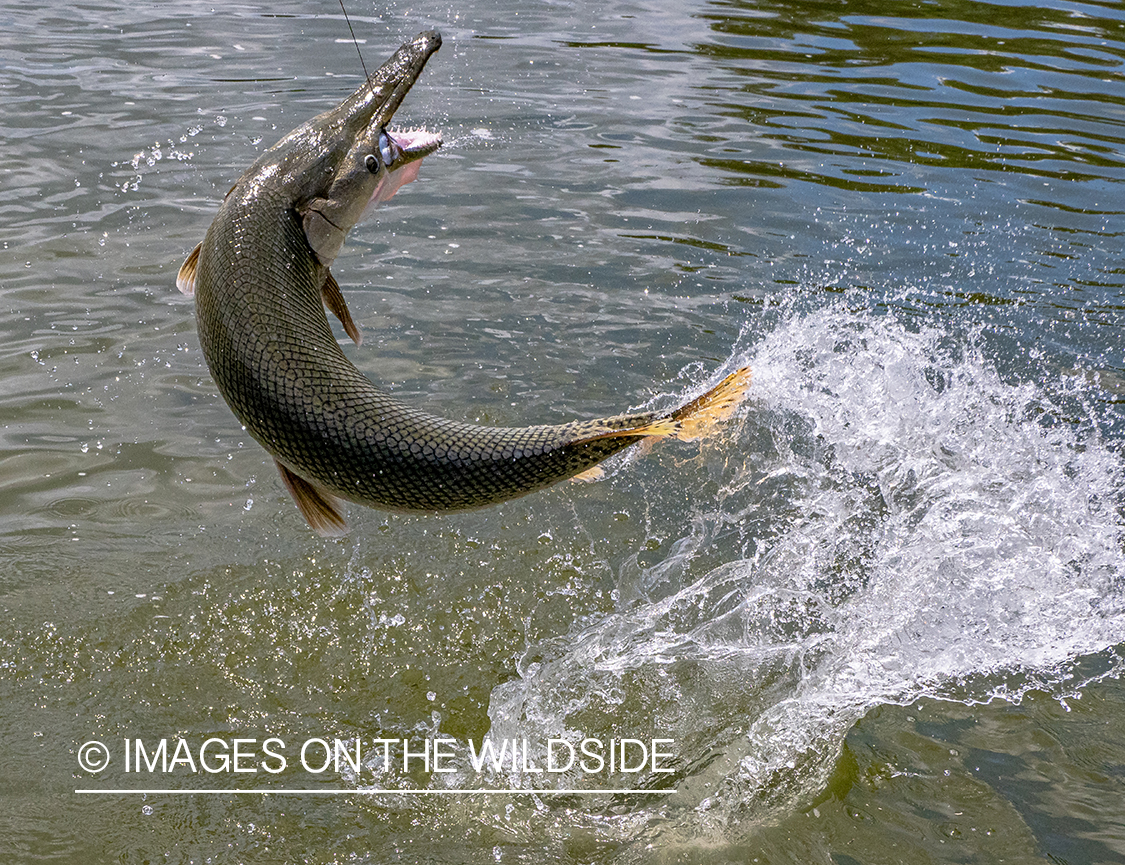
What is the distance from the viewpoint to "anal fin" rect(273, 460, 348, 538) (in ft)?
10.9

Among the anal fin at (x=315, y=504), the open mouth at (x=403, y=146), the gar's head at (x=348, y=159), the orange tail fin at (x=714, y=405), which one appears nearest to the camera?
the orange tail fin at (x=714, y=405)

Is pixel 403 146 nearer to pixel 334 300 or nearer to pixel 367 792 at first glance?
pixel 334 300

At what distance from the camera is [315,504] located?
132 inches

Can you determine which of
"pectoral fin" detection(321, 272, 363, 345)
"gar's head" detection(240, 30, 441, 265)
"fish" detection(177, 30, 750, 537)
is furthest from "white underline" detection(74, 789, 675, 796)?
"gar's head" detection(240, 30, 441, 265)

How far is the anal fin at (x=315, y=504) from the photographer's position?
333 cm

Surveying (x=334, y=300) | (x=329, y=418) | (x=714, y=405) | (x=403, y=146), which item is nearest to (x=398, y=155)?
(x=403, y=146)

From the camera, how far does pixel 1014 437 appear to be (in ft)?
16.7

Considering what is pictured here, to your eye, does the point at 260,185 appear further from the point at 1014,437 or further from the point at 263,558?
the point at 1014,437

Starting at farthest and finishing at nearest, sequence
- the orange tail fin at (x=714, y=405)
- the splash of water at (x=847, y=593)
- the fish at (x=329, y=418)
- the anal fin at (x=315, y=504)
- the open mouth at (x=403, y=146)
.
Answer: the splash of water at (x=847, y=593) < the open mouth at (x=403, y=146) < the anal fin at (x=315, y=504) < the fish at (x=329, y=418) < the orange tail fin at (x=714, y=405)

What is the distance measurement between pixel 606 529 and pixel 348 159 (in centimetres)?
213

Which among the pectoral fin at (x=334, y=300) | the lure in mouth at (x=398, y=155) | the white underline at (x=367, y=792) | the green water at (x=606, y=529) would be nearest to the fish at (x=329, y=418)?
the pectoral fin at (x=334, y=300)

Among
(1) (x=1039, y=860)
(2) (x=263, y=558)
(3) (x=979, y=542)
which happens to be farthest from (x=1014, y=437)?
(2) (x=263, y=558)

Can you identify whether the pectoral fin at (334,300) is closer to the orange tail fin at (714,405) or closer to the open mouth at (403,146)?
the open mouth at (403,146)

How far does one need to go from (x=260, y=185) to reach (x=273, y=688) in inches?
74.4
